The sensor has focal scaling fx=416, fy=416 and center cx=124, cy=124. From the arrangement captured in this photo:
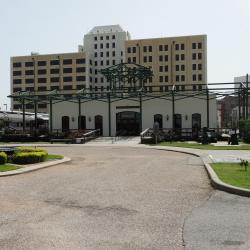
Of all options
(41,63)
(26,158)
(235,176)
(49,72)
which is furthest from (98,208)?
(41,63)

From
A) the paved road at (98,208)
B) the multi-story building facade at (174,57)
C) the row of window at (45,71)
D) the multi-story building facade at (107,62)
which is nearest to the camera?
the paved road at (98,208)

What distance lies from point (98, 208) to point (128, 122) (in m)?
42.3

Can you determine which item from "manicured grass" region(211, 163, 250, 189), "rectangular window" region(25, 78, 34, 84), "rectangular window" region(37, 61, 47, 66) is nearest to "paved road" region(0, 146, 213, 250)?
"manicured grass" region(211, 163, 250, 189)

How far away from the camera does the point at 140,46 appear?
428 ft

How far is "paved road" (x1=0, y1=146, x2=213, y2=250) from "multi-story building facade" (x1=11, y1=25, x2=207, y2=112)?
102222 millimetres

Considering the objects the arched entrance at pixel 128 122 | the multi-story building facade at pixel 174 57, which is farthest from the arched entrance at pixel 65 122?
the multi-story building facade at pixel 174 57

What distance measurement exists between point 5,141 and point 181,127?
20543 mm

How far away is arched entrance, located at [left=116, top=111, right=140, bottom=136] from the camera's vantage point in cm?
5175

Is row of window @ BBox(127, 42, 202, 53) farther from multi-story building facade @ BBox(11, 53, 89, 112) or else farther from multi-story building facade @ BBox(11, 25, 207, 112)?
multi-story building facade @ BBox(11, 53, 89, 112)

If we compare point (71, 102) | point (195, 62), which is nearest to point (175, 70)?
point (195, 62)

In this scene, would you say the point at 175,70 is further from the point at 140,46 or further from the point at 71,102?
the point at 71,102

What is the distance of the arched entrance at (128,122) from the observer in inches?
2037

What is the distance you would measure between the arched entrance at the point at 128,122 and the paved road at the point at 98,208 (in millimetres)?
35168

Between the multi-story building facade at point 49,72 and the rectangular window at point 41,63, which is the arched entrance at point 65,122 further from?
the rectangular window at point 41,63
